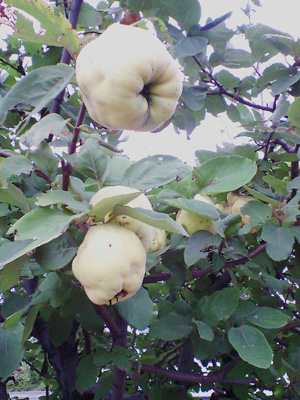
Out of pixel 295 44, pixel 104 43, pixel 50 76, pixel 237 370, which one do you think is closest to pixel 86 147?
pixel 50 76

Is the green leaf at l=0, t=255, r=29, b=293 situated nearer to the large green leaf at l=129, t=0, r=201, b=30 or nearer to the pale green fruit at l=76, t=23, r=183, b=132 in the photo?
the pale green fruit at l=76, t=23, r=183, b=132

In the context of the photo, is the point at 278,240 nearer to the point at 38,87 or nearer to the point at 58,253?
the point at 58,253

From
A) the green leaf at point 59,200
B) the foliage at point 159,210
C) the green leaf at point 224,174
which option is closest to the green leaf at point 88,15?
the foliage at point 159,210

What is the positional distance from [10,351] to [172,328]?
1.66 ft

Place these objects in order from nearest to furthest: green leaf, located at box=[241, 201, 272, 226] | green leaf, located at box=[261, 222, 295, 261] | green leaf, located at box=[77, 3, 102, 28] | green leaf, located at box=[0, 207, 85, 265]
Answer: green leaf, located at box=[0, 207, 85, 265]
green leaf, located at box=[261, 222, 295, 261]
green leaf, located at box=[241, 201, 272, 226]
green leaf, located at box=[77, 3, 102, 28]

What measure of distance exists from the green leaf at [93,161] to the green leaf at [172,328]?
0.52 metres

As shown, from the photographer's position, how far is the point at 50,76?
2.86ft

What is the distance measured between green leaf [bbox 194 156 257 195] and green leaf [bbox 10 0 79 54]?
1.42ft

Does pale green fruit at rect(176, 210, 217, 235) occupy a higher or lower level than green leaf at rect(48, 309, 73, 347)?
higher

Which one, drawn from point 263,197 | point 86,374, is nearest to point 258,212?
point 263,197

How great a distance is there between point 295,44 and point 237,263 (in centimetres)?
72

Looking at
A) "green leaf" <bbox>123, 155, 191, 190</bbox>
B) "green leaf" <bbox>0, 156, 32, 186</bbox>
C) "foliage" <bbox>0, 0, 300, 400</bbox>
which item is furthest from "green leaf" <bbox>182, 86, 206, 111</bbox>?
"green leaf" <bbox>0, 156, 32, 186</bbox>

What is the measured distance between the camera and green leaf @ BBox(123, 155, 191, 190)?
0.95 meters

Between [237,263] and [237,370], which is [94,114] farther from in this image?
[237,370]
